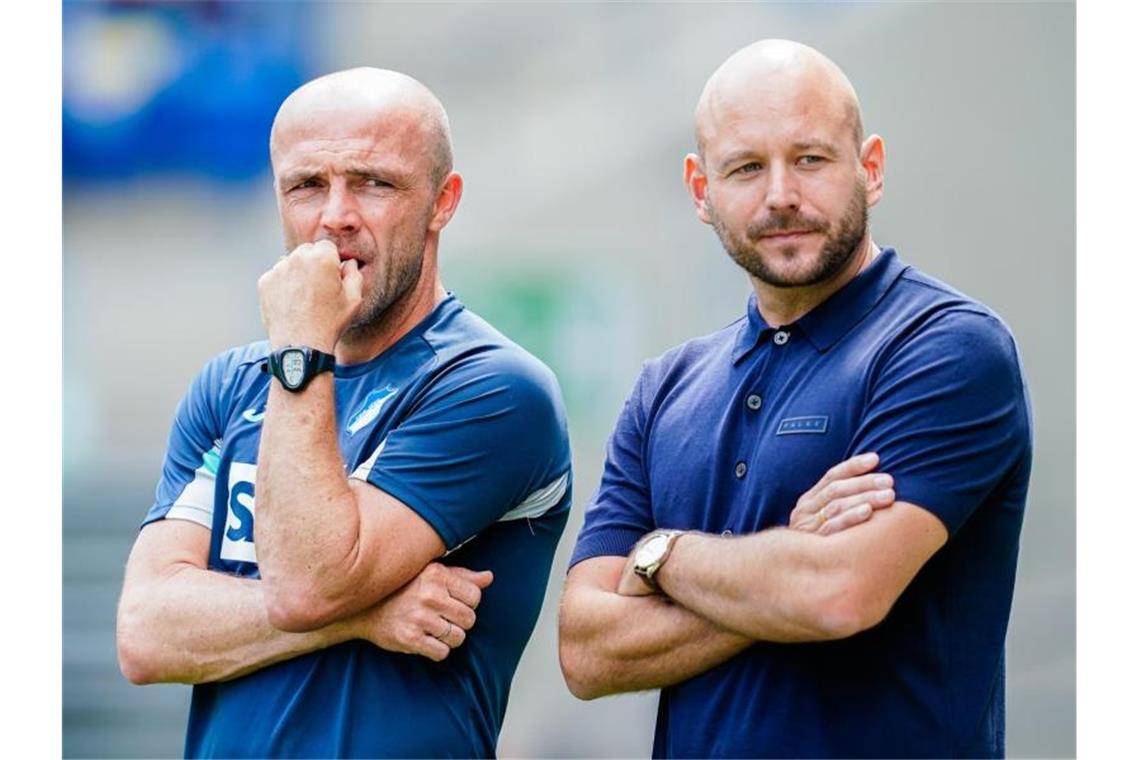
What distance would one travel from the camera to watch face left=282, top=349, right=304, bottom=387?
271cm

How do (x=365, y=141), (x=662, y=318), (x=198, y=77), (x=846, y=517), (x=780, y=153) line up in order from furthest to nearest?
(x=198, y=77)
(x=662, y=318)
(x=365, y=141)
(x=780, y=153)
(x=846, y=517)

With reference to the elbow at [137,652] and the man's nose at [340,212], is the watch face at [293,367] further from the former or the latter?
the elbow at [137,652]

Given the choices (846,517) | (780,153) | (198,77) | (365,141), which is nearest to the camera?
(846,517)

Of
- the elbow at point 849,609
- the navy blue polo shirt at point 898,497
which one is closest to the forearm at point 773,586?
the elbow at point 849,609

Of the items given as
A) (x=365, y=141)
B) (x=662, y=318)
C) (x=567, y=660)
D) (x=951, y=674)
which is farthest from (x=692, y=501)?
(x=662, y=318)

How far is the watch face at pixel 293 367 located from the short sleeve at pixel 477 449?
0.21 m

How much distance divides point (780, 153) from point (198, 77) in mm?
3400

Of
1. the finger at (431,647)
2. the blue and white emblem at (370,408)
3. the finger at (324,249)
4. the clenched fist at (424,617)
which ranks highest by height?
the finger at (324,249)

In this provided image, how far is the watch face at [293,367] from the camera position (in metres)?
2.71

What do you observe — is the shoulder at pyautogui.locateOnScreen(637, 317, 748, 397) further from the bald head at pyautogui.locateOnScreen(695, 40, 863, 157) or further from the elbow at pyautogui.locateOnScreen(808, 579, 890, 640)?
the elbow at pyautogui.locateOnScreen(808, 579, 890, 640)

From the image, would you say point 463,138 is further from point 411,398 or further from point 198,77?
point 411,398

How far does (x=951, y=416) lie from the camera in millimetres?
2498

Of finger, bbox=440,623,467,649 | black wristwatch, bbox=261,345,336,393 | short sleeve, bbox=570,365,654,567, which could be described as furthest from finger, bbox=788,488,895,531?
black wristwatch, bbox=261,345,336,393

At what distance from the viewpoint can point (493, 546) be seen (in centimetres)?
285
